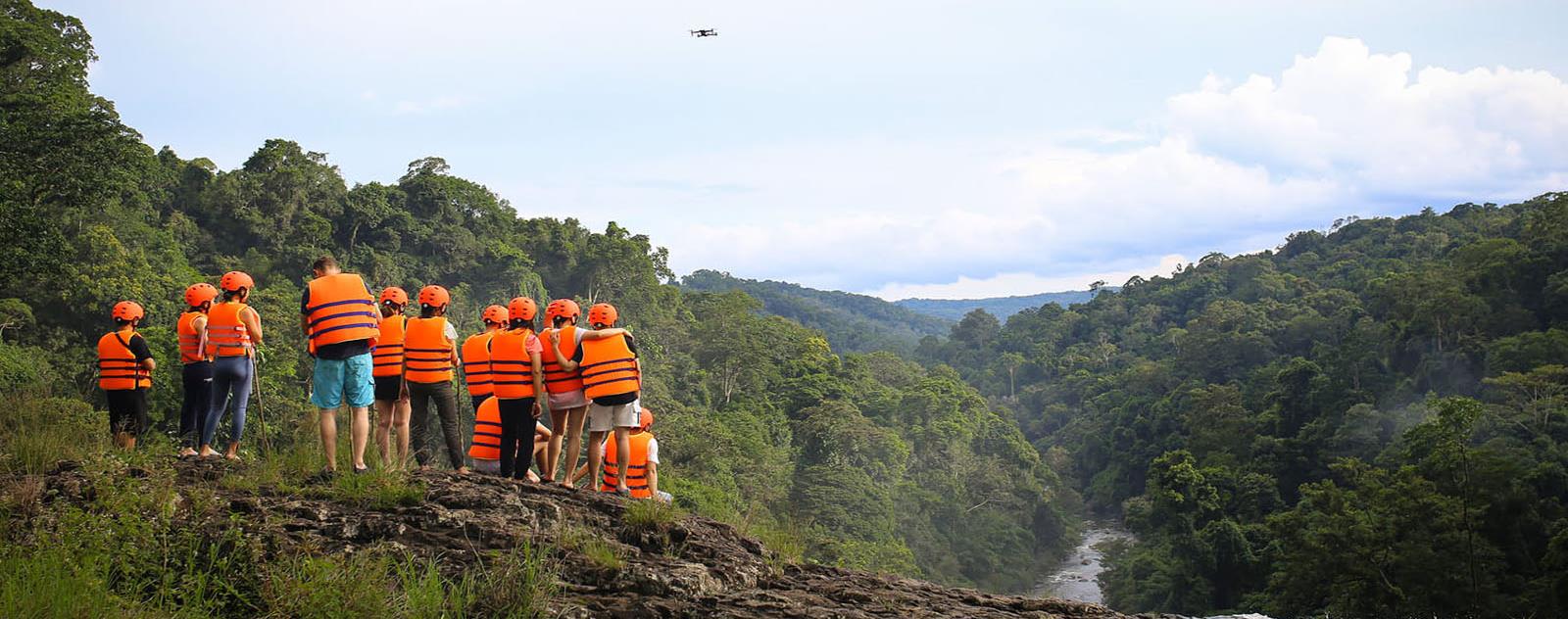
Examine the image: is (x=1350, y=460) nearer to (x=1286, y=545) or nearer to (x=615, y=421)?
(x=1286, y=545)

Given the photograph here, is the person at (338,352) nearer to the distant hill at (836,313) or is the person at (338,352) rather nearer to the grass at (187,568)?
the grass at (187,568)

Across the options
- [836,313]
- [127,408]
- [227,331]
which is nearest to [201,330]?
[227,331]

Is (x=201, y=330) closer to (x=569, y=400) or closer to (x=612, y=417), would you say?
(x=569, y=400)

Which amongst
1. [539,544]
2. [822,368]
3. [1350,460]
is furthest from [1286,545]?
[539,544]

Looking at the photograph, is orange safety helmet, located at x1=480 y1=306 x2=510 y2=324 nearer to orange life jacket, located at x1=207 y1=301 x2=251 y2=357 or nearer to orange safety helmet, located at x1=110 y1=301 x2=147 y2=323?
orange life jacket, located at x1=207 y1=301 x2=251 y2=357

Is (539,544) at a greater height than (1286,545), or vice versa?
(539,544)

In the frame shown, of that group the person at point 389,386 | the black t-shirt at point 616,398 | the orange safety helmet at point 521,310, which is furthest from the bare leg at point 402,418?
the black t-shirt at point 616,398
